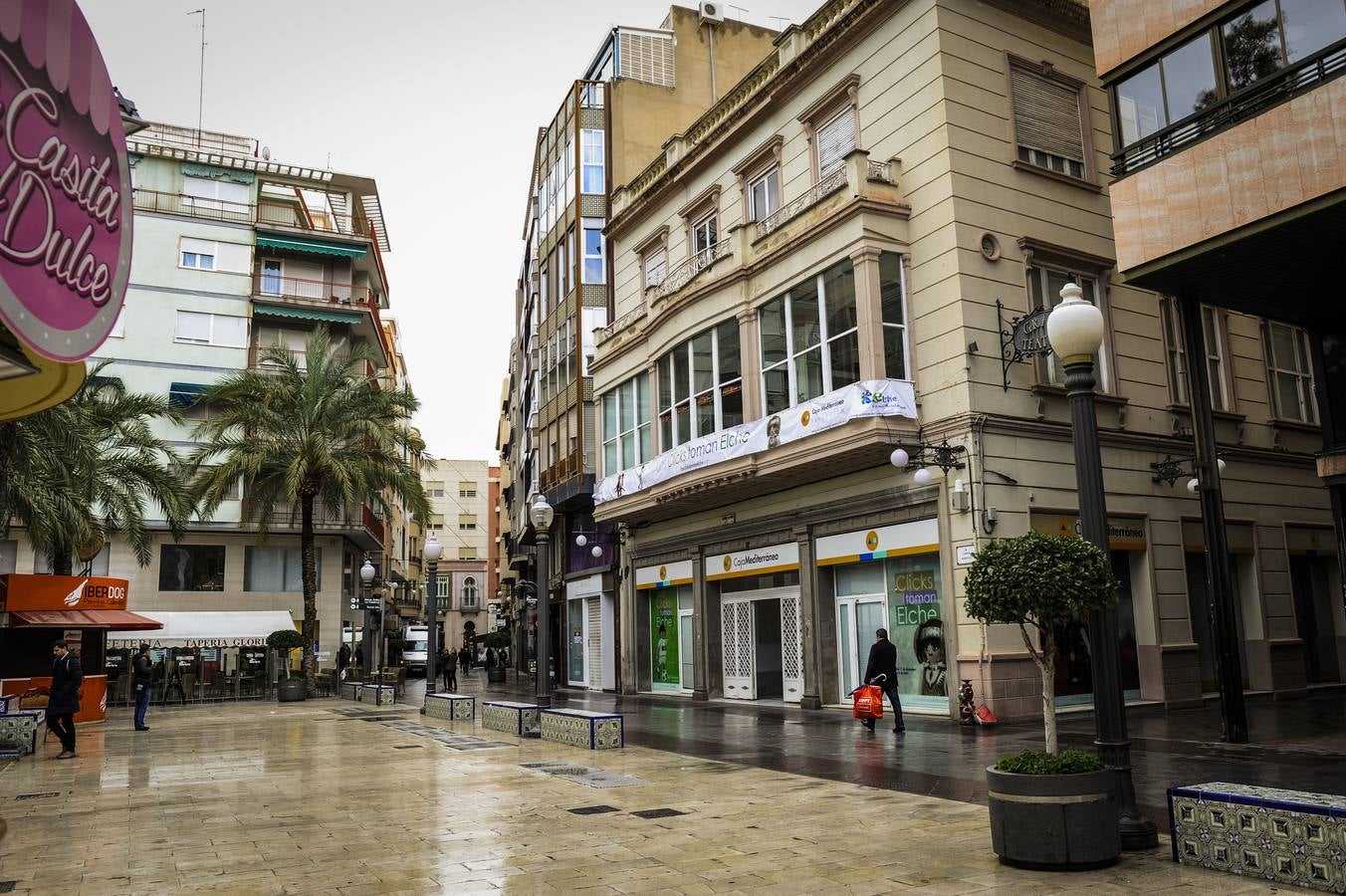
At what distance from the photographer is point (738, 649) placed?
23.7 meters

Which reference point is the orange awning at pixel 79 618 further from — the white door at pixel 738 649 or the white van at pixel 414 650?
the white van at pixel 414 650

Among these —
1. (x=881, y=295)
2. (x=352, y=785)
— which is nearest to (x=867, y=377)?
(x=881, y=295)

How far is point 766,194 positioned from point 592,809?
16839 mm

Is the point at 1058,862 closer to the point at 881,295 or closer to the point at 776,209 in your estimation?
the point at 881,295

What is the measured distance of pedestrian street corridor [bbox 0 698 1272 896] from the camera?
6.81 meters

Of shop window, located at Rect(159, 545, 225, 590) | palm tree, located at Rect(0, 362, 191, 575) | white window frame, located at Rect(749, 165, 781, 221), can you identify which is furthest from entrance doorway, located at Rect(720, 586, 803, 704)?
shop window, located at Rect(159, 545, 225, 590)

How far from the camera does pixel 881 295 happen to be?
1856cm

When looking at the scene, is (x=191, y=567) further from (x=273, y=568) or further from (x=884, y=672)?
(x=884, y=672)

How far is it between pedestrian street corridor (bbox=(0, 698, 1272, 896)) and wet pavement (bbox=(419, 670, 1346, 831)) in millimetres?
941

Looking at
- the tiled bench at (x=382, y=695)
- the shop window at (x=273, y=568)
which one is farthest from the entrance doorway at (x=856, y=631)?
the shop window at (x=273, y=568)

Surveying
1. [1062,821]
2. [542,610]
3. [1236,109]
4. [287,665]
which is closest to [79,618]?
[287,665]

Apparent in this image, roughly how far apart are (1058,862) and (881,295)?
1316 cm

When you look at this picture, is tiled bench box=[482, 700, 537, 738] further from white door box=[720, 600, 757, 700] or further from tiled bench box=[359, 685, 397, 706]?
tiled bench box=[359, 685, 397, 706]

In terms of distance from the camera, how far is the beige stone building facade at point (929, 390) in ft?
57.9
